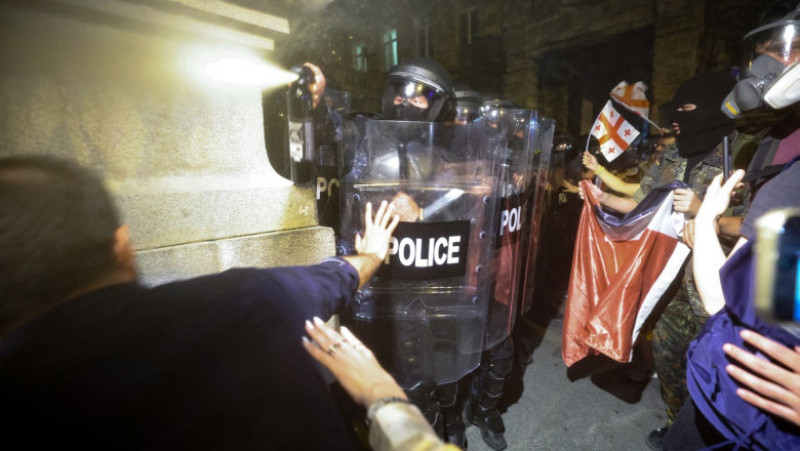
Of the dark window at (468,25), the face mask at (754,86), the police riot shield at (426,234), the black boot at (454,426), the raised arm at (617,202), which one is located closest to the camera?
the police riot shield at (426,234)

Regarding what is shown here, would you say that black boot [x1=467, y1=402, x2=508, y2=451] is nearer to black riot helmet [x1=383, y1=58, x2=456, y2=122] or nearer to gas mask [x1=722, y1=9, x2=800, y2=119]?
black riot helmet [x1=383, y1=58, x2=456, y2=122]

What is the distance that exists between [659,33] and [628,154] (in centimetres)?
351

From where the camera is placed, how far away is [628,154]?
6895 mm

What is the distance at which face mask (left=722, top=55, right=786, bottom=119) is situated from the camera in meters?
2.21

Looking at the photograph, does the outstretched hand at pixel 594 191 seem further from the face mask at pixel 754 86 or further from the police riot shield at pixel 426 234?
the police riot shield at pixel 426 234

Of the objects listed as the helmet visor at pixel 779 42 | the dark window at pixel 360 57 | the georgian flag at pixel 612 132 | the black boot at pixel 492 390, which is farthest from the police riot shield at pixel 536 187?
the dark window at pixel 360 57

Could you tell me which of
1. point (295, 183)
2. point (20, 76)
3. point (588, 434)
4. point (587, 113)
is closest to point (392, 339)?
point (295, 183)

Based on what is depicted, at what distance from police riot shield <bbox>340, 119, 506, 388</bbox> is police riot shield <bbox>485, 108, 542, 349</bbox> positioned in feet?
0.41

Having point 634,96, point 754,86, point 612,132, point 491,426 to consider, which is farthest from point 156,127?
point 634,96

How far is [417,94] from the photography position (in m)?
3.21

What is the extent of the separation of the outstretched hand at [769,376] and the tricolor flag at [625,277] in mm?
1654

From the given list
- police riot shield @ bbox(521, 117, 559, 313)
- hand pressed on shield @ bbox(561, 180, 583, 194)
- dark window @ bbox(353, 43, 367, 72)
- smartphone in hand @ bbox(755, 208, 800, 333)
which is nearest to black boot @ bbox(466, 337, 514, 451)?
police riot shield @ bbox(521, 117, 559, 313)

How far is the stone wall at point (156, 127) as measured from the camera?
1598mm

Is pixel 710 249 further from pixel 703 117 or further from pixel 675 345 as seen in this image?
pixel 703 117
